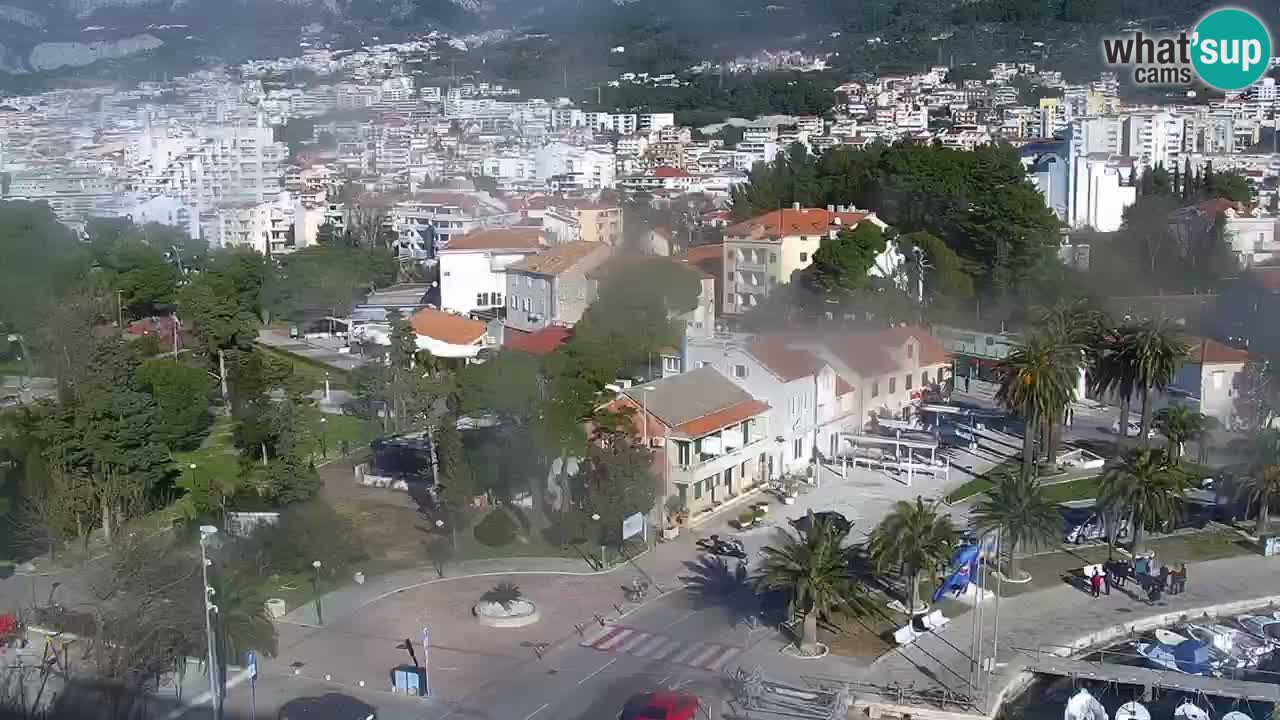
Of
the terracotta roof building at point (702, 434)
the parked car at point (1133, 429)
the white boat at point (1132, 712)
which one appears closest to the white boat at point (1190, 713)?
the white boat at point (1132, 712)

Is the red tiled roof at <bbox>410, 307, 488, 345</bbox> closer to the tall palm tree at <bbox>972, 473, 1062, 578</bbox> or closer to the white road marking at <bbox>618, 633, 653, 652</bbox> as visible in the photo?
the tall palm tree at <bbox>972, 473, 1062, 578</bbox>

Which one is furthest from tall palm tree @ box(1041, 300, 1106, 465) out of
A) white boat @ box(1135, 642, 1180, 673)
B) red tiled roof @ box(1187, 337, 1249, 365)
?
white boat @ box(1135, 642, 1180, 673)

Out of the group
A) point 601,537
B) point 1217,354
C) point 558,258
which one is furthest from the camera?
point 558,258

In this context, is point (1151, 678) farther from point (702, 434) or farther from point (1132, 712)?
point (702, 434)

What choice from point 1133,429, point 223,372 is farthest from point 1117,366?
point 223,372

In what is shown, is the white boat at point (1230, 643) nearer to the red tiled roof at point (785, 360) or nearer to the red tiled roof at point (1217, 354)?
the red tiled roof at point (785, 360)

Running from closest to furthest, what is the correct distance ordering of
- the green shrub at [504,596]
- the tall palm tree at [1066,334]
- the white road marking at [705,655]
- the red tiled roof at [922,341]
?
the white road marking at [705,655] < the green shrub at [504,596] < the tall palm tree at [1066,334] < the red tiled roof at [922,341]
